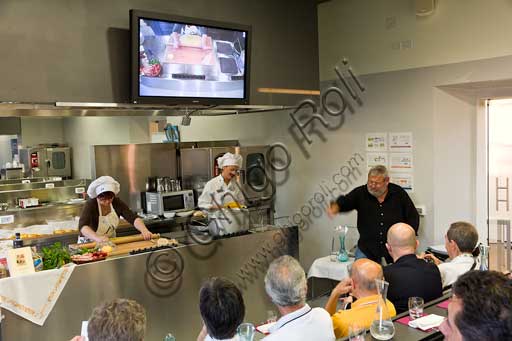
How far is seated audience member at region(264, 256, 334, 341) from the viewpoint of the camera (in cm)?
239

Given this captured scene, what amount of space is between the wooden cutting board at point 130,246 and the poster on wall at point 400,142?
108 inches

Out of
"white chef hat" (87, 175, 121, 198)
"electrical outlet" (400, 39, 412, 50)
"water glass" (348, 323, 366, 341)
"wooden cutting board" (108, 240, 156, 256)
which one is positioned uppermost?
"electrical outlet" (400, 39, 412, 50)

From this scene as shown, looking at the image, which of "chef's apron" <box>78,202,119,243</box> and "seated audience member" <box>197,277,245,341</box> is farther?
"chef's apron" <box>78,202,119,243</box>

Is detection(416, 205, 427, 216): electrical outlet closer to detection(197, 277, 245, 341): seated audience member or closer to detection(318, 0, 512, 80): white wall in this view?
detection(318, 0, 512, 80): white wall

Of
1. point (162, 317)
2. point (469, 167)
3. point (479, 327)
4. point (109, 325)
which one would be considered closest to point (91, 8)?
point (162, 317)

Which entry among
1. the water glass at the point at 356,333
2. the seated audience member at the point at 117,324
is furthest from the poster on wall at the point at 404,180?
the seated audience member at the point at 117,324

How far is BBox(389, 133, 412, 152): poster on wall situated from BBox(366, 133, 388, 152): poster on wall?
7 cm

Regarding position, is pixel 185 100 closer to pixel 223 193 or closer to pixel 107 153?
pixel 223 193

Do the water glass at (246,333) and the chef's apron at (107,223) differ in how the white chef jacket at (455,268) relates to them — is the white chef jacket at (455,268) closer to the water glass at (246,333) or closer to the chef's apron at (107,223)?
the water glass at (246,333)

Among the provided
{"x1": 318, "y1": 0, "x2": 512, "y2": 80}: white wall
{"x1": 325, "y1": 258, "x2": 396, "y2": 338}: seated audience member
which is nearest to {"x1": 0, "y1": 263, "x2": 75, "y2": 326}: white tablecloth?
{"x1": 325, "y1": 258, "x2": 396, "y2": 338}: seated audience member

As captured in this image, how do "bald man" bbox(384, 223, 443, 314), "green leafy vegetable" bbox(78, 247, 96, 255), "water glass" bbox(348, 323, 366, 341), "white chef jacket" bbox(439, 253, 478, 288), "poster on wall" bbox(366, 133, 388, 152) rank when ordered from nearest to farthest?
"water glass" bbox(348, 323, 366, 341) < "bald man" bbox(384, 223, 443, 314) < "white chef jacket" bbox(439, 253, 478, 288) < "green leafy vegetable" bbox(78, 247, 96, 255) < "poster on wall" bbox(366, 133, 388, 152)

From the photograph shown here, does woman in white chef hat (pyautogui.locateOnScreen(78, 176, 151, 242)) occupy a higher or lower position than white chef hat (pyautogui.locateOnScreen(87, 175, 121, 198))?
lower

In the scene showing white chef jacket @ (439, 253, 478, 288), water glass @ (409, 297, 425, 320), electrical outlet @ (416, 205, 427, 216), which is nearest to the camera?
A: water glass @ (409, 297, 425, 320)

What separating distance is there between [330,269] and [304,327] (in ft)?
8.65
